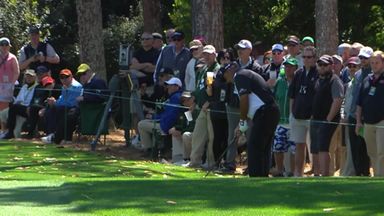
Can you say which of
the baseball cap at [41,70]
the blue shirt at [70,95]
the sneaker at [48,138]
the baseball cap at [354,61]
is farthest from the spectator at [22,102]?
the baseball cap at [354,61]

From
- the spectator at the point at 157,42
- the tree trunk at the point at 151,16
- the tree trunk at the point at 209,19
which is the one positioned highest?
the tree trunk at the point at 151,16

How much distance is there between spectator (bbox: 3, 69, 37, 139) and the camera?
69.8ft

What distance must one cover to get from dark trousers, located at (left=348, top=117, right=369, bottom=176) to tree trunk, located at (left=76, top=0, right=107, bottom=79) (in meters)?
9.90

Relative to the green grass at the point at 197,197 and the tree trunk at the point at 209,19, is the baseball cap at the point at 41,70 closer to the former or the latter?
the tree trunk at the point at 209,19

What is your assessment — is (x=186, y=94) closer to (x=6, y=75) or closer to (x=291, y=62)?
(x=291, y=62)

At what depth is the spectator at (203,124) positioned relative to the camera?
16.8m

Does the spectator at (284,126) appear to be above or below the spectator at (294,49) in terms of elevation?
below

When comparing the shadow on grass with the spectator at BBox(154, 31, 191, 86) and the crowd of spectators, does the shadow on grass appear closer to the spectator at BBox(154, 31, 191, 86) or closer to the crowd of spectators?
the crowd of spectators

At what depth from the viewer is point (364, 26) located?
26531 millimetres

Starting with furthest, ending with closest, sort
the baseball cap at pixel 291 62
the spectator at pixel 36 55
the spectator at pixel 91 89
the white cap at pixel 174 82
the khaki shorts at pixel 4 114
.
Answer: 1. the spectator at pixel 36 55
2. the khaki shorts at pixel 4 114
3. the spectator at pixel 91 89
4. the white cap at pixel 174 82
5. the baseball cap at pixel 291 62

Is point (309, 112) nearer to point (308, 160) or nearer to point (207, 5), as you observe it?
point (308, 160)

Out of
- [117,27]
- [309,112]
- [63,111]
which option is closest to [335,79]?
[309,112]

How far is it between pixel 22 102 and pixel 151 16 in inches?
300

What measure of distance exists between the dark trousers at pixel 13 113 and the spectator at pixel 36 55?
1.24m
